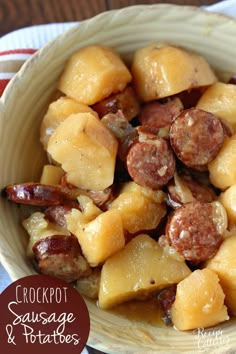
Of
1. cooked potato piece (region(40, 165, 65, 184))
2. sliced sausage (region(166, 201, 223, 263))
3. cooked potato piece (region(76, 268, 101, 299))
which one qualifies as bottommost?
cooked potato piece (region(76, 268, 101, 299))

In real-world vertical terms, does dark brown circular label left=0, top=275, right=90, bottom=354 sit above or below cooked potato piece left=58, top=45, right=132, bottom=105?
below

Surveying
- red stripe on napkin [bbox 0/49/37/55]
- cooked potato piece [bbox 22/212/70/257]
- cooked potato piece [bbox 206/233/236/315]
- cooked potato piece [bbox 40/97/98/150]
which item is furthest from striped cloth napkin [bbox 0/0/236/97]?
cooked potato piece [bbox 206/233/236/315]

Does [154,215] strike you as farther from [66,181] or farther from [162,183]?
[66,181]

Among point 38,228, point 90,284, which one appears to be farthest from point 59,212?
point 90,284

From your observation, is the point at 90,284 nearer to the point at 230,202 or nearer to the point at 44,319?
the point at 44,319

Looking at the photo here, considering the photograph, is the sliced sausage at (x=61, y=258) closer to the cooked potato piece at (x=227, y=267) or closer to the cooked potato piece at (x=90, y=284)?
the cooked potato piece at (x=90, y=284)

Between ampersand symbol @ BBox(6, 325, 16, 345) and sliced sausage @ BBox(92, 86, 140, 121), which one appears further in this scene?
sliced sausage @ BBox(92, 86, 140, 121)

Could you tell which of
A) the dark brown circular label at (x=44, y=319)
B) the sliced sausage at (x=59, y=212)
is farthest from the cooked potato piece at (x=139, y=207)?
the dark brown circular label at (x=44, y=319)

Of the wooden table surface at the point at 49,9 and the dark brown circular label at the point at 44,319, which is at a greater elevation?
the wooden table surface at the point at 49,9

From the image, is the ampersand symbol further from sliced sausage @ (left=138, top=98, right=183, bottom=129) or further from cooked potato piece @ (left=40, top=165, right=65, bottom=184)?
sliced sausage @ (left=138, top=98, right=183, bottom=129)
